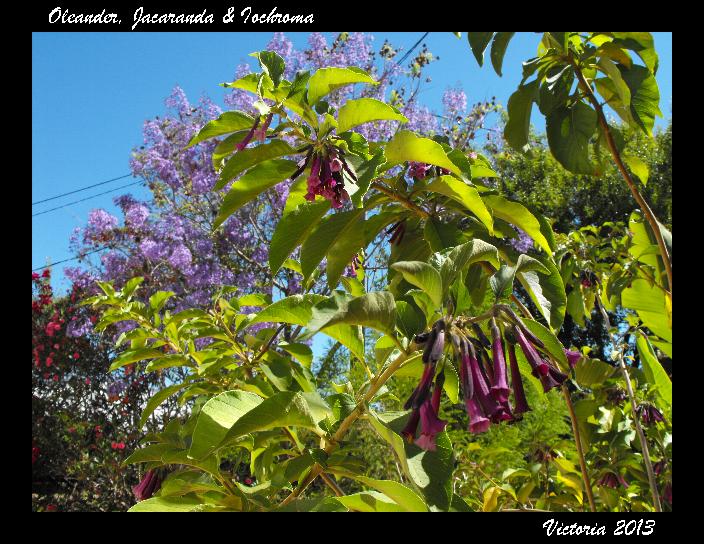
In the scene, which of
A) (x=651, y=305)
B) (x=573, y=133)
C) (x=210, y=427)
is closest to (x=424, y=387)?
(x=210, y=427)

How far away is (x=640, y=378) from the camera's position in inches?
92.7

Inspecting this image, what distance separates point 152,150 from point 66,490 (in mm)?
4693

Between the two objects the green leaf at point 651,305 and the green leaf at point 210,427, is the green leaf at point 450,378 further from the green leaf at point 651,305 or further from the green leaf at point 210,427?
the green leaf at point 651,305

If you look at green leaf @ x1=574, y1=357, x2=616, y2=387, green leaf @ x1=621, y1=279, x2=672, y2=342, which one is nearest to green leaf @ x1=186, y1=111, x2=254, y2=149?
green leaf @ x1=574, y1=357, x2=616, y2=387

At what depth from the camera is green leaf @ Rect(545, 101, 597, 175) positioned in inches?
54.1

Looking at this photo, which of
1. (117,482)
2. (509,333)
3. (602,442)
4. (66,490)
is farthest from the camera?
(66,490)

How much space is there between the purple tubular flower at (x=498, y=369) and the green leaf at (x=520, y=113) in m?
0.89

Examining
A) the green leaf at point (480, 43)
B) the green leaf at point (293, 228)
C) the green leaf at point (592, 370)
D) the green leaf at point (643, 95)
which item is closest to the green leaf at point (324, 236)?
the green leaf at point (293, 228)

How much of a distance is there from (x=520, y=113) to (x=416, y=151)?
2.31 ft

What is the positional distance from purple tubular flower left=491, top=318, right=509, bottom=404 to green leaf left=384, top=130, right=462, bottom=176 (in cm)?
29

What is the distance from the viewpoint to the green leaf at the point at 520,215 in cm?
102

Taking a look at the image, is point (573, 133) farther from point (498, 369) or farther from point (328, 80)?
point (498, 369)
